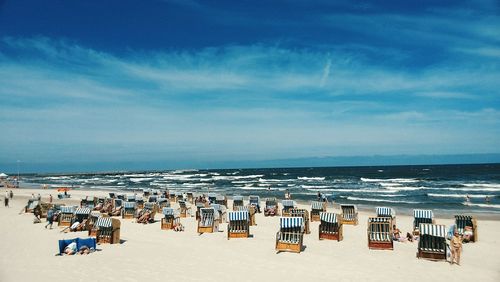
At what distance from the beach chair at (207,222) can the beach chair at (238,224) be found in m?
1.66

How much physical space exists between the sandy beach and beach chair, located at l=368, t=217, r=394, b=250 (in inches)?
14.3

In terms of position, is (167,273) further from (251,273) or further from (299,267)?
(299,267)

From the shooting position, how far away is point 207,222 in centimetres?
1730

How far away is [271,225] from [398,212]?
11.9 m

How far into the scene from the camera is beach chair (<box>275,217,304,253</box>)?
42.8 ft

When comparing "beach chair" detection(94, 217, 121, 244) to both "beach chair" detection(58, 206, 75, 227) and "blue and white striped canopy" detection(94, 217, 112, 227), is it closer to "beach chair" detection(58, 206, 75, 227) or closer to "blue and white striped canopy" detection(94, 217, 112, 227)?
"blue and white striped canopy" detection(94, 217, 112, 227)

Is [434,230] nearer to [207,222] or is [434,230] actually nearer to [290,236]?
[290,236]

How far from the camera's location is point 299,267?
36.3 feet

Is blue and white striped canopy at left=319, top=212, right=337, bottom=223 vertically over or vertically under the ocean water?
over

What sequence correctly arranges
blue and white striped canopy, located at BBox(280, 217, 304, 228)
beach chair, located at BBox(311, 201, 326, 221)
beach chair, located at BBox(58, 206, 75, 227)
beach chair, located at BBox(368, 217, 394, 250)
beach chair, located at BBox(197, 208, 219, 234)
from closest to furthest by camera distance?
blue and white striped canopy, located at BBox(280, 217, 304, 228) → beach chair, located at BBox(368, 217, 394, 250) → beach chair, located at BBox(197, 208, 219, 234) → beach chair, located at BBox(58, 206, 75, 227) → beach chair, located at BBox(311, 201, 326, 221)

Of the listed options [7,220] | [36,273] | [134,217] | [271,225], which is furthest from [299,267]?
[7,220]

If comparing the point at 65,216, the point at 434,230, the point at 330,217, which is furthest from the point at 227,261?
the point at 65,216

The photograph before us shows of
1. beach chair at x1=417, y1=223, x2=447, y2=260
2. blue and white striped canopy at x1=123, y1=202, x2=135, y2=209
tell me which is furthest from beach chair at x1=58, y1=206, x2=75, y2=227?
beach chair at x1=417, y1=223, x2=447, y2=260

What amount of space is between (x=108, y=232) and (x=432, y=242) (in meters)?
10.6
